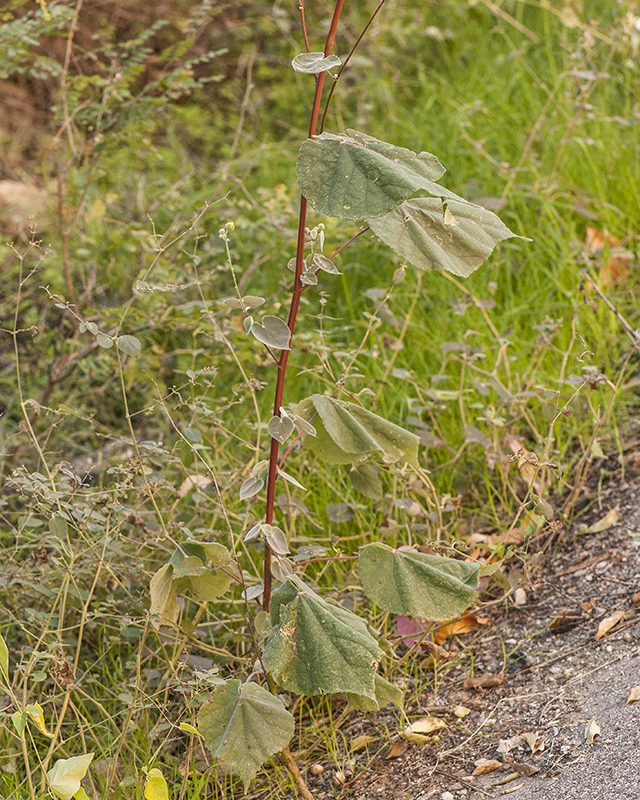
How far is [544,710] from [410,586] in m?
0.41

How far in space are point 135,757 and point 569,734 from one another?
2.82 ft

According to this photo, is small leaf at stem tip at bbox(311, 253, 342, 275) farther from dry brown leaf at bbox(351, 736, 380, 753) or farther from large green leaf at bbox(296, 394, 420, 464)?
dry brown leaf at bbox(351, 736, 380, 753)

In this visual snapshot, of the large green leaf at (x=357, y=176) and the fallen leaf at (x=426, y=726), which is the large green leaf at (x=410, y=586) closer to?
the fallen leaf at (x=426, y=726)

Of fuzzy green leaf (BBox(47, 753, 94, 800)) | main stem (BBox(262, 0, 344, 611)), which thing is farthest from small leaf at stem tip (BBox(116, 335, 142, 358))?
fuzzy green leaf (BBox(47, 753, 94, 800))

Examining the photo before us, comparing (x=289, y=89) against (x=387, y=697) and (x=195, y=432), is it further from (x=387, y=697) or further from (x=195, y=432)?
(x=387, y=697)

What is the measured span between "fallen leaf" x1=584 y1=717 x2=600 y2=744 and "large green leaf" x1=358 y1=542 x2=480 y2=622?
0.32 meters

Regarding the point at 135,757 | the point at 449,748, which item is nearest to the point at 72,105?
the point at 135,757

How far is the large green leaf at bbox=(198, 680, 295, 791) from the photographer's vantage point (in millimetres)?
1257

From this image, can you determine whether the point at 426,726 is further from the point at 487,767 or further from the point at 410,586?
the point at 410,586

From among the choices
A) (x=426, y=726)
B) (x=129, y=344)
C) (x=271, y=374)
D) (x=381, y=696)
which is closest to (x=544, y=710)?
(x=426, y=726)

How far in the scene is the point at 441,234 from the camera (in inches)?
51.2

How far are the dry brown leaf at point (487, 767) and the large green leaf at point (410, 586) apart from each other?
0.99ft

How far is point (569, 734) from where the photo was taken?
55.2 inches

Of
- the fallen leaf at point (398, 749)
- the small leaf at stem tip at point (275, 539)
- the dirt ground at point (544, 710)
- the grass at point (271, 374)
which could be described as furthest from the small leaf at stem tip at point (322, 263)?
the fallen leaf at point (398, 749)
